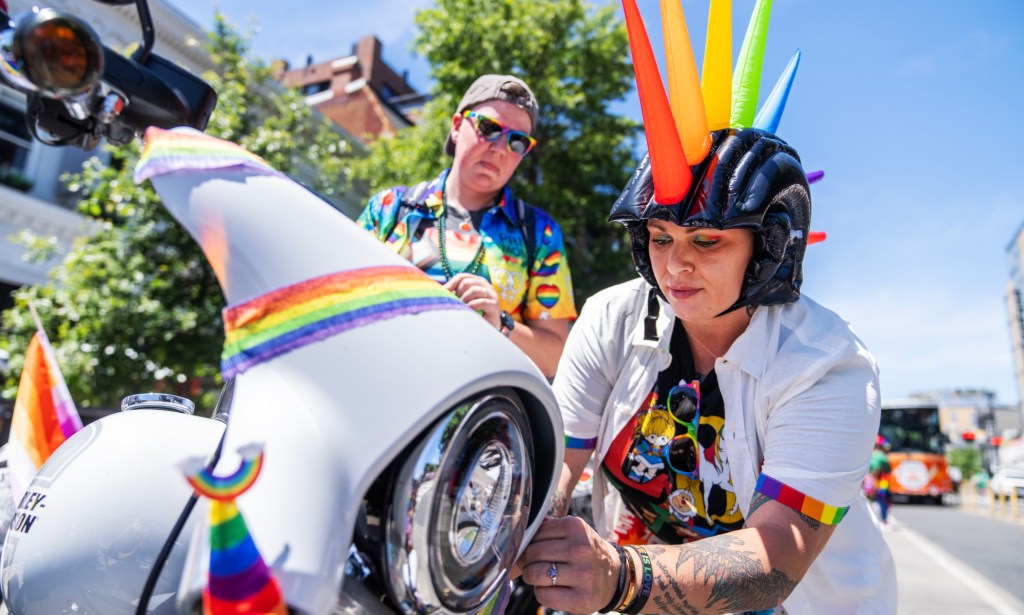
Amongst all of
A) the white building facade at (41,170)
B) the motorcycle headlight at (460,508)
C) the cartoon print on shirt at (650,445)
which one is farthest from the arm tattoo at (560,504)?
the white building facade at (41,170)

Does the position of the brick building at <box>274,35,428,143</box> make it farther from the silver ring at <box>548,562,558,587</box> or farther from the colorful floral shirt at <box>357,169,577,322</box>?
the silver ring at <box>548,562,558,587</box>

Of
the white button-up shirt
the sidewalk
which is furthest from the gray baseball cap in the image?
the sidewalk

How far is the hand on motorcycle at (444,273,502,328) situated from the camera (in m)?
1.59

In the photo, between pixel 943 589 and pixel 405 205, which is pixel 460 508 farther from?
pixel 943 589

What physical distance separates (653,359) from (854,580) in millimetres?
716

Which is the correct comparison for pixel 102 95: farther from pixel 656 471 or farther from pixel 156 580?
pixel 656 471

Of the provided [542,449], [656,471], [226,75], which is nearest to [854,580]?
[656,471]

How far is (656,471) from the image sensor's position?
180cm

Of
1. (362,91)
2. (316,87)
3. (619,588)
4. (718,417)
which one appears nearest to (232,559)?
(619,588)

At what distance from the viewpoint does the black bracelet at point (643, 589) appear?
1.15 meters

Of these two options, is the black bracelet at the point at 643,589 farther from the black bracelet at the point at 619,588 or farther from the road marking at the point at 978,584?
the road marking at the point at 978,584

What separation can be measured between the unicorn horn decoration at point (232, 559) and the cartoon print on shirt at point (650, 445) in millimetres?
1267

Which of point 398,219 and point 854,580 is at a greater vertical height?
point 398,219

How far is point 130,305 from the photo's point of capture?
8.09 m
